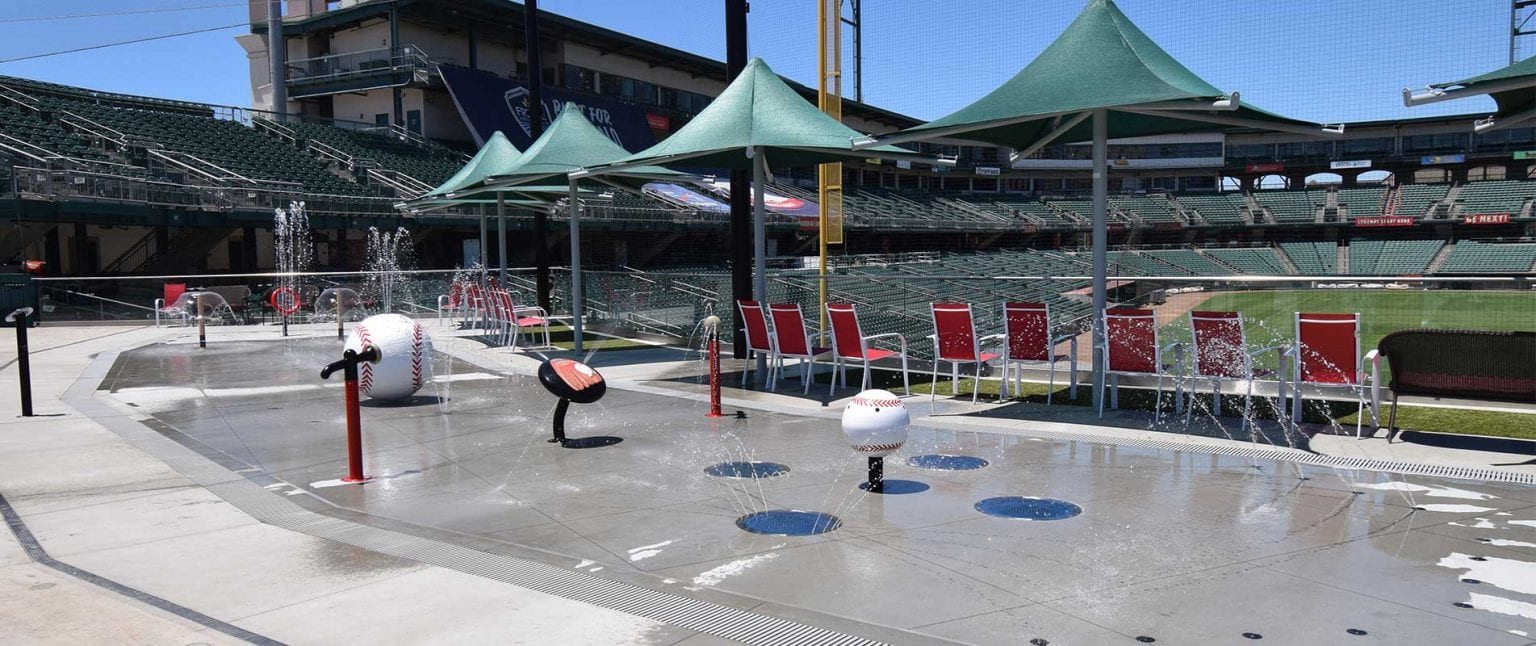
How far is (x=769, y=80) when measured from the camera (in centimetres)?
1297

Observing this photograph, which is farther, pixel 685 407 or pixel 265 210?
pixel 265 210

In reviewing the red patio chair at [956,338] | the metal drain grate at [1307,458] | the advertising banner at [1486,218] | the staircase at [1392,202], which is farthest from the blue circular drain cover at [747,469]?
the staircase at [1392,202]

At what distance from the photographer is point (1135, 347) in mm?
9492

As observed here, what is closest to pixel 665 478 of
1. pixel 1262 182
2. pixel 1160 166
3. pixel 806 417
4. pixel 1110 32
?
pixel 806 417

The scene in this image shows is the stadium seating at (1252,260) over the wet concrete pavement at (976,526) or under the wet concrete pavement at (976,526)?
over

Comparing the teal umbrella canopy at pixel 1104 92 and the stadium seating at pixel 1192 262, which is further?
the stadium seating at pixel 1192 262

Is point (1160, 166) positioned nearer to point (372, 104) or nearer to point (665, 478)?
point (372, 104)

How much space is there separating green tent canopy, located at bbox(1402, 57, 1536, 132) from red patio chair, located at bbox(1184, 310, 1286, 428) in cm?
231

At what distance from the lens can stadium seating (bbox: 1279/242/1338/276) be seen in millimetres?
Result: 58047

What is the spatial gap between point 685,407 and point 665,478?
337 centimetres

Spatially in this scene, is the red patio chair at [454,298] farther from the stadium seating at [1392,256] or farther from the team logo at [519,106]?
the stadium seating at [1392,256]

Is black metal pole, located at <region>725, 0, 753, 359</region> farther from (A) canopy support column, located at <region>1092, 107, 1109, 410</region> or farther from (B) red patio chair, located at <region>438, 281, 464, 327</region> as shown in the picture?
(B) red patio chair, located at <region>438, 281, 464, 327</region>

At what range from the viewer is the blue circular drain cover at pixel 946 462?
756cm

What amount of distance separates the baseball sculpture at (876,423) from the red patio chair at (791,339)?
4762 mm
